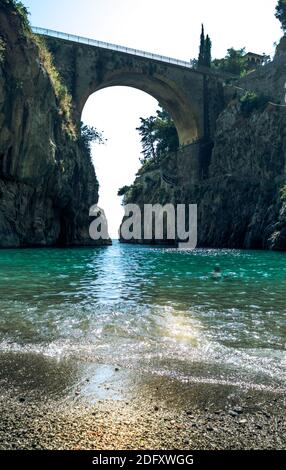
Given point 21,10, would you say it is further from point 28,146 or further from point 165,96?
point 165,96

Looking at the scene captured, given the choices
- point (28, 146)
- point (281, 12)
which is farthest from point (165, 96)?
point (28, 146)

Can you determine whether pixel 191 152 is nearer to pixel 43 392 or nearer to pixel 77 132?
pixel 77 132

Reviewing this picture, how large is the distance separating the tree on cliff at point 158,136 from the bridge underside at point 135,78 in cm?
924

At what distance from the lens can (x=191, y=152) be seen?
6256 centimetres

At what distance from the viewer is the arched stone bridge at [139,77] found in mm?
49688

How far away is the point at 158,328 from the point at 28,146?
35187 millimetres

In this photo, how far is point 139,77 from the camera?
5478 cm

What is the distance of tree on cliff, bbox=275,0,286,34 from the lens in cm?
6198

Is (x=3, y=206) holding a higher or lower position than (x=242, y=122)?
lower

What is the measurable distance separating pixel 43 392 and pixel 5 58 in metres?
40.2

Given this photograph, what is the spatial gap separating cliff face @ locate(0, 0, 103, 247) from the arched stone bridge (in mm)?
8290

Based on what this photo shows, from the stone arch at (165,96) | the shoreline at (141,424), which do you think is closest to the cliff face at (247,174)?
the stone arch at (165,96)

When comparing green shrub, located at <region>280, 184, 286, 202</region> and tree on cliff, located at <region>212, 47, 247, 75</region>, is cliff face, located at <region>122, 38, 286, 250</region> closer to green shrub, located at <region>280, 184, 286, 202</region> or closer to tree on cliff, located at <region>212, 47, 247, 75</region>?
green shrub, located at <region>280, 184, 286, 202</region>

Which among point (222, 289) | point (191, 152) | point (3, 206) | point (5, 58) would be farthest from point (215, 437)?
point (191, 152)
